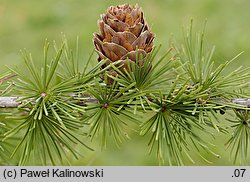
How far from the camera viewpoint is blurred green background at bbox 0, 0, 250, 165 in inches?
99.0

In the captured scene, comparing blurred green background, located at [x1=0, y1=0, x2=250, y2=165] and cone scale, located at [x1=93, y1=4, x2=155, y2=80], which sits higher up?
blurred green background, located at [x1=0, y1=0, x2=250, y2=165]

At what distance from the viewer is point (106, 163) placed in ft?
6.21

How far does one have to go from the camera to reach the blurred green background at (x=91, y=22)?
251 centimetres

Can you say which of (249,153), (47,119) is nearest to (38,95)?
(47,119)

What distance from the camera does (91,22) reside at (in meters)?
2.78

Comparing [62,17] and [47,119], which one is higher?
[62,17]
